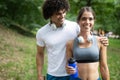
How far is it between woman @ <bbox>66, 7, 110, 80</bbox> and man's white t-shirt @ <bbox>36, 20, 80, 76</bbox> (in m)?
0.11

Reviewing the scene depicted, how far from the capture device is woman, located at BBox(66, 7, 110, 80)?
3758mm

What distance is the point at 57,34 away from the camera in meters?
4.01

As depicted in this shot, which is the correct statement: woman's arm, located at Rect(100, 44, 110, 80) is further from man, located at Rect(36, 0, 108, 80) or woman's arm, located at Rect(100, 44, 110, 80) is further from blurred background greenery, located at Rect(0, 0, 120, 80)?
blurred background greenery, located at Rect(0, 0, 120, 80)

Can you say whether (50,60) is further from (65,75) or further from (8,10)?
(8,10)

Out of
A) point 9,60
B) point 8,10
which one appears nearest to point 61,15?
point 9,60

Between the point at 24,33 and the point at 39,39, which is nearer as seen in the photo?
the point at 39,39

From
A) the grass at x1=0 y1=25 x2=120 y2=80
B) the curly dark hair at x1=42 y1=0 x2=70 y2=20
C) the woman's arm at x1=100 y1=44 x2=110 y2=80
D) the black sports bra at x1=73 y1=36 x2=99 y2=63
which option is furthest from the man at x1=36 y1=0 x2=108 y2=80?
the grass at x1=0 y1=25 x2=120 y2=80

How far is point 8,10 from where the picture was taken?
2345cm

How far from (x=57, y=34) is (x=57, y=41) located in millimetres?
93

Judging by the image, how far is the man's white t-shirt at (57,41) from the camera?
398cm

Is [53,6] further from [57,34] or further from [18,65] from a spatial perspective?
[18,65]

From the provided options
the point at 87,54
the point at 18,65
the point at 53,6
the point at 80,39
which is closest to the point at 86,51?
the point at 87,54

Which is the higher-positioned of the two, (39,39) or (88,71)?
(39,39)

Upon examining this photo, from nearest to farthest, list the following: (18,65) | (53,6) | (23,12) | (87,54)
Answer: (87,54) → (53,6) → (18,65) → (23,12)
